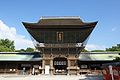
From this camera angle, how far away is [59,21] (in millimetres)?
46031

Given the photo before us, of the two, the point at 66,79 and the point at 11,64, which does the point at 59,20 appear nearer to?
the point at 11,64

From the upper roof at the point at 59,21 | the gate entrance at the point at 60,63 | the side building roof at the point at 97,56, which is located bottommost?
the gate entrance at the point at 60,63

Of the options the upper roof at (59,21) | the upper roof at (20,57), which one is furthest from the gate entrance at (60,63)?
the upper roof at (59,21)

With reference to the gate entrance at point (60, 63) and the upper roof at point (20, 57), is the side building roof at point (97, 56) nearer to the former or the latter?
the gate entrance at point (60, 63)

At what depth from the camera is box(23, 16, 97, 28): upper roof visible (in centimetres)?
4300

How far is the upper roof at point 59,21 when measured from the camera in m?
43.0

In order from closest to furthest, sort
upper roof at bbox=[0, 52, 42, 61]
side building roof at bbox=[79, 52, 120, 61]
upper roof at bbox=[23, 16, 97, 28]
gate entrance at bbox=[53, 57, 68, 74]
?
upper roof at bbox=[23, 16, 97, 28]
upper roof at bbox=[0, 52, 42, 61]
side building roof at bbox=[79, 52, 120, 61]
gate entrance at bbox=[53, 57, 68, 74]

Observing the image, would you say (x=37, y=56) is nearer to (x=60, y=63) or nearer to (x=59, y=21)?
(x=60, y=63)

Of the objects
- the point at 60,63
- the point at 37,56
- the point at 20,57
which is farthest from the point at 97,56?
the point at 20,57

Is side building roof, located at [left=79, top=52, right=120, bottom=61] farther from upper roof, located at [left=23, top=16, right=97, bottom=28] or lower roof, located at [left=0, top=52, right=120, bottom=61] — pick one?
upper roof, located at [left=23, top=16, right=97, bottom=28]

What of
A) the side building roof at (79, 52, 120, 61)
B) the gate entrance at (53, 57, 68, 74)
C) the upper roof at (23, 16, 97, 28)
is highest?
the upper roof at (23, 16, 97, 28)

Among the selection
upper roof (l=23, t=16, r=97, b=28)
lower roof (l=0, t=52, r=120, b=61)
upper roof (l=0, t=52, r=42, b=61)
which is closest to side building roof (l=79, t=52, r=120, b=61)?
lower roof (l=0, t=52, r=120, b=61)

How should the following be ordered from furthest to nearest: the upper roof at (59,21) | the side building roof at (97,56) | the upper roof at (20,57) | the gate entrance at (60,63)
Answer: the gate entrance at (60,63), the side building roof at (97,56), the upper roof at (20,57), the upper roof at (59,21)

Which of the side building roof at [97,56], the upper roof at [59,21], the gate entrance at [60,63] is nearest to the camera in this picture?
the upper roof at [59,21]
